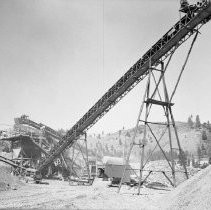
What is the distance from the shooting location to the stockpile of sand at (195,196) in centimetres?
904

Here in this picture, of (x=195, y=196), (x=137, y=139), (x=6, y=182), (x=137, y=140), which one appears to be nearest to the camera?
(x=195, y=196)

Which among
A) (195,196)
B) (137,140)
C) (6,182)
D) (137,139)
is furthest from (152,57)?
(137,139)

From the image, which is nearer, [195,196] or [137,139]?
[195,196]

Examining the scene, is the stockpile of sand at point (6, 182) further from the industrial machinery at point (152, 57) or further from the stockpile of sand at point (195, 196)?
the stockpile of sand at point (195, 196)

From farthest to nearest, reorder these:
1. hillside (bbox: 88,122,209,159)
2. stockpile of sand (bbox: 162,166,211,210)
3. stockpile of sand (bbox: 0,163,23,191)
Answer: hillside (bbox: 88,122,209,159)
stockpile of sand (bbox: 0,163,23,191)
stockpile of sand (bbox: 162,166,211,210)

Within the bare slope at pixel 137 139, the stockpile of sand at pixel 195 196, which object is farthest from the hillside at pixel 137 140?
the stockpile of sand at pixel 195 196

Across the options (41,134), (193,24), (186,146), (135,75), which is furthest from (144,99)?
(186,146)

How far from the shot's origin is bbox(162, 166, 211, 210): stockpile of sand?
9039 mm

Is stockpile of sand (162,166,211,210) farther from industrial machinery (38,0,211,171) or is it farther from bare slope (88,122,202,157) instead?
bare slope (88,122,202,157)

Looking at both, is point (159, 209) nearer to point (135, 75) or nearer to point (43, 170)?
point (135, 75)

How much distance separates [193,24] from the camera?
620 inches

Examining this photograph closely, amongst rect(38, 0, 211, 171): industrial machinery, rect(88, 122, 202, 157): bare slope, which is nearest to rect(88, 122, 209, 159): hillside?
rect(88, 122, 202, 157): bare slope

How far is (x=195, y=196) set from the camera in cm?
992

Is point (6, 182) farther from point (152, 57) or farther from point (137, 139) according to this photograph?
point (137, 139)
